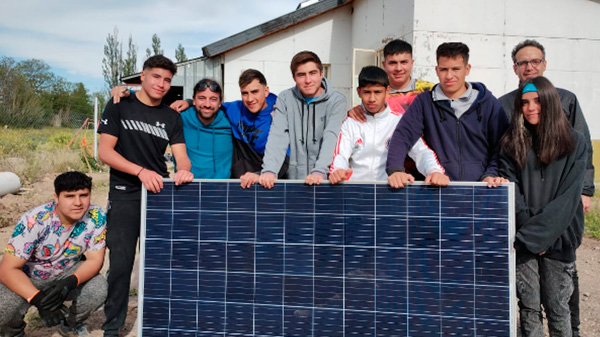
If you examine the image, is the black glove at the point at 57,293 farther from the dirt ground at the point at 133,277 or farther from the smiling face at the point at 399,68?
the smiling face at the point at 399,68

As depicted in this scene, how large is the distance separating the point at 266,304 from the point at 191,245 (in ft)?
2.28

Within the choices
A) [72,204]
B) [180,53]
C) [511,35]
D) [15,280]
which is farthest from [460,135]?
[180,53]

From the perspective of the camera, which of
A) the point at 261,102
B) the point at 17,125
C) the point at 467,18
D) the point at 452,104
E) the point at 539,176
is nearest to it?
the point at 539,176

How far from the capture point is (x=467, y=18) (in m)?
9.66

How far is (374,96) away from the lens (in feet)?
11.5

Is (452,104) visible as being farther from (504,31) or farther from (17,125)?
(17,125)

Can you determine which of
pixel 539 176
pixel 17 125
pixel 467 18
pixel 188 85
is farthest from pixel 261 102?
pixel 17 125

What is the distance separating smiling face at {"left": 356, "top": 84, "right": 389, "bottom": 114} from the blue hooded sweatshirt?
1.37 metres

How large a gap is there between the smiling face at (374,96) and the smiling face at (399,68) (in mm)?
644

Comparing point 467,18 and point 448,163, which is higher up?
point 467,18

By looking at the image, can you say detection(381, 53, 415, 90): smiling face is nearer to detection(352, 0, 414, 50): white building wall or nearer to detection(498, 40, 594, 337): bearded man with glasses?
detection(498, 40, 594, 337): bearded man with glasses

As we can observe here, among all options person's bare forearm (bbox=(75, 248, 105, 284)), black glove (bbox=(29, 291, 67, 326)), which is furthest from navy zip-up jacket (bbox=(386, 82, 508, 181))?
black glove (bbox=(29, 291, 67, 326))

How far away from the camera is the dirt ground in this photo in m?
4.39

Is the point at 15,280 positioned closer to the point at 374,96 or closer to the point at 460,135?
the point at 374,96
